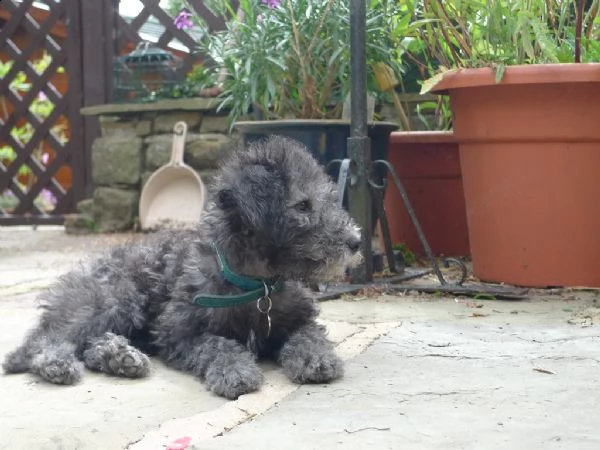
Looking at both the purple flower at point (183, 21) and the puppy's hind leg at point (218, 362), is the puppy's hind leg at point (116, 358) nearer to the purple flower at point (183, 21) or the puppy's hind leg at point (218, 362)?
the puppy's hind leg at point (218, 362)

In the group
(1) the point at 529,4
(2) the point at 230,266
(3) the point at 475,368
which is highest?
(1) the point at 529,4

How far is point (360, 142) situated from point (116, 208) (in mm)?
3957

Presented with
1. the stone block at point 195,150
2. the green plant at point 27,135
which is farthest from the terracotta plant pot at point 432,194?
the green plant at point 27,135

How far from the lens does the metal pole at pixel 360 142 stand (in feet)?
13.7

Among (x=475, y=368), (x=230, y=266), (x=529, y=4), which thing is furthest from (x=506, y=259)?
(x=230, y=266)

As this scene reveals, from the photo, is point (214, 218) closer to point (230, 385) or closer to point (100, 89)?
point (230, 385)

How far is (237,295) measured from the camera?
2791 mm

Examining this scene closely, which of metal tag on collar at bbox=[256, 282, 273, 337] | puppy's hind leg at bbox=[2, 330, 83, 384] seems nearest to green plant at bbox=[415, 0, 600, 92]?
metal tag on collar at bbox=[256, 282, 273, 337]

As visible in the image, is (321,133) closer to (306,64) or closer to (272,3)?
(306,64)

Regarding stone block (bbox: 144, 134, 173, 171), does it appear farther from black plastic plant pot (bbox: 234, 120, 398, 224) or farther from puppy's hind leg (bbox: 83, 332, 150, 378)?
puppy's hind leg (bbox: 83, 332, 150, 378)

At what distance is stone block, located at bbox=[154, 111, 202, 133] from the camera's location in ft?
24.1

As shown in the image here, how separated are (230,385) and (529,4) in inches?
103

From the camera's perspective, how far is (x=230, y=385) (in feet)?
8.17

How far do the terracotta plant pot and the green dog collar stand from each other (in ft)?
8.63
